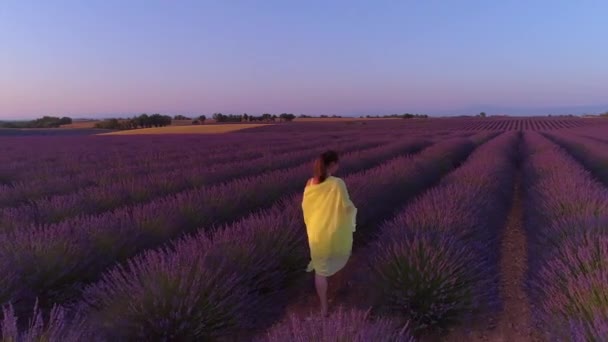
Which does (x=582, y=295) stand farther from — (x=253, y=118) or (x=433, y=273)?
(x=253, y=118)

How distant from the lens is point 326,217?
3383 mm

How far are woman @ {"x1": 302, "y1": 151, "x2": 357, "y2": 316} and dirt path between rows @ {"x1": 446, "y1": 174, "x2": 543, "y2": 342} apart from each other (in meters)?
1.01

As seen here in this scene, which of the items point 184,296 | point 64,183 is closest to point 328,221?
point 184,296

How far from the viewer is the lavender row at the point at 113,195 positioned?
5.11m

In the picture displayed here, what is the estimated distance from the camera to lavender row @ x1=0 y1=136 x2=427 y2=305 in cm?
347

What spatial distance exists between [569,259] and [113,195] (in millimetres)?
5842

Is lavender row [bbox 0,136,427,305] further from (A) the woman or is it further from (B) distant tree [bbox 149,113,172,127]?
(B) distant tree [bbox 149,113,172,127]

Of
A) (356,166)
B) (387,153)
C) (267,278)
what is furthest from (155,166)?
(267,278)

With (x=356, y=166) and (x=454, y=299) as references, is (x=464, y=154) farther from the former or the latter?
(x=454, y=299)

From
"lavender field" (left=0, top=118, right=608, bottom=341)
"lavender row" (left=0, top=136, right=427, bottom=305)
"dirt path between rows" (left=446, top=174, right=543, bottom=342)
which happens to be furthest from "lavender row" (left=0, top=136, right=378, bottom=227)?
"dirt path between rows" (left=446, top=174, right=543, bottom=342)

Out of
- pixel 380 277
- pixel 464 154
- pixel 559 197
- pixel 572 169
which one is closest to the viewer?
pixel 380 277

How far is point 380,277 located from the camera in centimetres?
345

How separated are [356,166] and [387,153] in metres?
3.57

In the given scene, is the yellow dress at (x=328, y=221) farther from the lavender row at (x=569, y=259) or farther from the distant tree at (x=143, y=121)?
the distant tree at (x=143, y=121)
